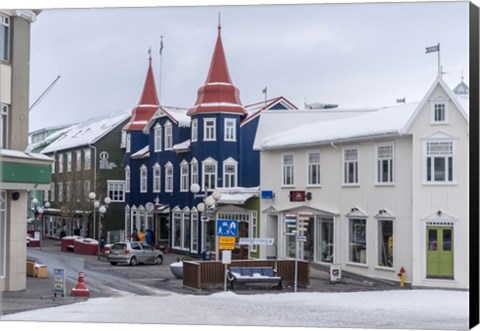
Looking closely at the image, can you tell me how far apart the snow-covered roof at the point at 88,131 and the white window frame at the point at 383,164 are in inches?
176

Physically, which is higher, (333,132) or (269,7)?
(269,7)

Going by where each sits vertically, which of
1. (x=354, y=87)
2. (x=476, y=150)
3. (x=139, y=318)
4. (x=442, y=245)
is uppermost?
(x=354, y=87)

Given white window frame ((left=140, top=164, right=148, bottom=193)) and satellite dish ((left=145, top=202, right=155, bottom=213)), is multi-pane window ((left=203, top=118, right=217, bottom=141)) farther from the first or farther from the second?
satellite dish ((left=145, top=202, right=155, bottom=213))

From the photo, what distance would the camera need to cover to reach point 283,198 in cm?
1542

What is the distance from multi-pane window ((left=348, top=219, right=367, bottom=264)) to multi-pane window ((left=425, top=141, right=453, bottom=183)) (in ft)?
4.61

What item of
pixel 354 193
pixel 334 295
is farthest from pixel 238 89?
pixel 334 295

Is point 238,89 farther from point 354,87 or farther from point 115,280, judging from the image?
point 115,280

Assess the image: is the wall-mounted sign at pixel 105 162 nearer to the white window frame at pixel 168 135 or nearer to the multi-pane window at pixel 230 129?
the white window frame at pixel 168 135

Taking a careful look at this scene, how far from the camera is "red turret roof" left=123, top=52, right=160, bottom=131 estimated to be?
51.1 ft

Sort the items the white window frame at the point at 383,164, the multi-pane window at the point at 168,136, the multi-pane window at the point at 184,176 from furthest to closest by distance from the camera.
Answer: the multi-pane window at the point at 168,136
the multi-pane window at the point at 184,176
the white window frame at the point at 383,164

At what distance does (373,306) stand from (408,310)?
0.57m

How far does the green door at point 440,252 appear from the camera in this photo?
14.4 metres

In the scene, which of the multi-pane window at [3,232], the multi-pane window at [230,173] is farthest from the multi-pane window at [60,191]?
the multi-pane window at [230,173]

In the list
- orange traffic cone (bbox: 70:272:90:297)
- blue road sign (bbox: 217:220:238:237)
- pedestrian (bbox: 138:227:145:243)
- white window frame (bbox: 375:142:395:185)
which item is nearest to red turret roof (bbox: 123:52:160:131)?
pedestrian (bbox: 138:227:145:243)
